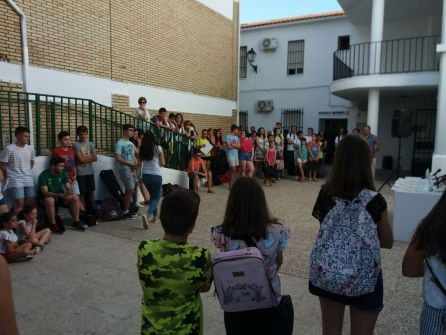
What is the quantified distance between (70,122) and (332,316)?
7.95 meters

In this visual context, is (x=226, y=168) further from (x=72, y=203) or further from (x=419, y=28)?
(x=419, y=28)

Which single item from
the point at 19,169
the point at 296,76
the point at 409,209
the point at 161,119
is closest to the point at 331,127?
the point at 296,76

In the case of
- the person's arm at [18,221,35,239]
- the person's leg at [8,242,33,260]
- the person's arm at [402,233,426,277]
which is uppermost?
the person's arm at [402,233,426,277]

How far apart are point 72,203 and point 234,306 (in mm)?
5252

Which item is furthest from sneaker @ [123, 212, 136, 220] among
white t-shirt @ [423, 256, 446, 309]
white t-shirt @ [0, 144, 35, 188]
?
white t-shirt @ [423, 256, 446, 309]

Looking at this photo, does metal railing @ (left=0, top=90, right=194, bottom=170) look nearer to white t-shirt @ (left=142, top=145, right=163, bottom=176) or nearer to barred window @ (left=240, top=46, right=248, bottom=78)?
white t-shirt @ (left=142, top=145, right=163, bottom=176)

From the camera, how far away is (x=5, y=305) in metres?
1.32

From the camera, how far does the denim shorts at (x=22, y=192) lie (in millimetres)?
6109

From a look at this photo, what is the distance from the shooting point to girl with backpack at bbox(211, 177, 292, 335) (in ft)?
7.22

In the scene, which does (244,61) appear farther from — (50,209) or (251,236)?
(251,236)

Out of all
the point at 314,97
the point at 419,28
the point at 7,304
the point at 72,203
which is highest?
the point at 419,28

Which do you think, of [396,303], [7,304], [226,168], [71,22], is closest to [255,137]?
[226,168]

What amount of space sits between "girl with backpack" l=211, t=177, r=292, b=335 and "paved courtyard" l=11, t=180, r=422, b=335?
1301 millimetres

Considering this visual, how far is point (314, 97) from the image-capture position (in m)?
19.4
